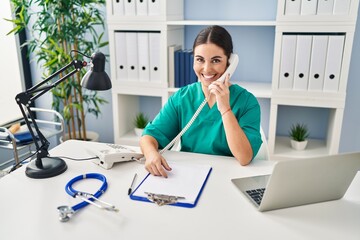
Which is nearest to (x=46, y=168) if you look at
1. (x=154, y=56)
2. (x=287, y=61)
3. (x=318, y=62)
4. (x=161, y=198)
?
(x=161, y=198)

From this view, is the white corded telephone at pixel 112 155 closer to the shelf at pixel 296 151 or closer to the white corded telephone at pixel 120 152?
the white corded telephone at pixel 120 152

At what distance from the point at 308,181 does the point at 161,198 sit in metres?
0.43

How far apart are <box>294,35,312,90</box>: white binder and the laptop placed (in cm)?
133

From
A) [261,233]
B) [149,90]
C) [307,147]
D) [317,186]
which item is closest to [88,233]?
[261,233]

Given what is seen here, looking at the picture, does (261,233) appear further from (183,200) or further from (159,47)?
(159,47)

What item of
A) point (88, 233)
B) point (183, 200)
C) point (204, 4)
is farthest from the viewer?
point (204, 4)

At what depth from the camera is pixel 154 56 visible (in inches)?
97.3

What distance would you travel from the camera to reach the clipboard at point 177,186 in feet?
3.44

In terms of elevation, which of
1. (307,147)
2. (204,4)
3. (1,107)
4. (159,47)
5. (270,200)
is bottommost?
(307,147)

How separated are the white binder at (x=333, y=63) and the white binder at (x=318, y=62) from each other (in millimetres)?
24

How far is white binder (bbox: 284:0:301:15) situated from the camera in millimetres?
2129

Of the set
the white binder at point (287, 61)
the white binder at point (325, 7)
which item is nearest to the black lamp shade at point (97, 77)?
the white binder at point (287, 61)

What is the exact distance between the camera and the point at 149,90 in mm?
2555

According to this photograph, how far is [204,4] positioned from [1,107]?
1880mm
